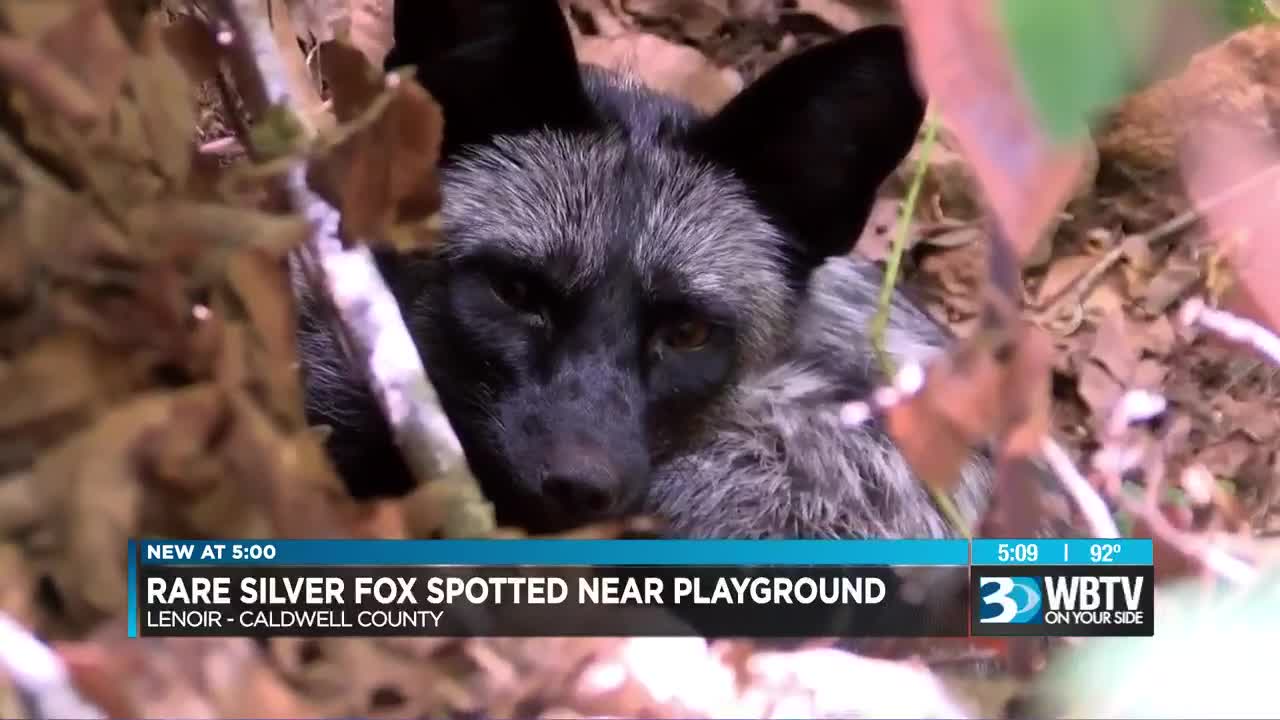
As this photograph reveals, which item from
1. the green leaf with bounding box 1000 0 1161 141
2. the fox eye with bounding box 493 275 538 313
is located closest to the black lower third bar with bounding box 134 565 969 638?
the fox eye with bounding box 493 275 538 313

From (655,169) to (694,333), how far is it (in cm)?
15

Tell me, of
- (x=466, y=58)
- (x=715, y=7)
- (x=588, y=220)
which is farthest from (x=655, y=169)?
(x=715, y=7)

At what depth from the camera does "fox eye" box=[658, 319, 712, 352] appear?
3.45ft

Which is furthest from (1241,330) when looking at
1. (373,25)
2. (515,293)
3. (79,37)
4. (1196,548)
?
(373,25)

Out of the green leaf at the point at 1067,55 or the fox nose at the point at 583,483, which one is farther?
the fox nose at the point at 583,483

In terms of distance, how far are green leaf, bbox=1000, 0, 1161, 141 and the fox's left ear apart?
529mm

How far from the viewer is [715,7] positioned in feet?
4.77

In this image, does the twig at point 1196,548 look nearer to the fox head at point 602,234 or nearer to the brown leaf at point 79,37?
the fox head at point 602,234

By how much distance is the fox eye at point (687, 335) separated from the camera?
3.45 feet

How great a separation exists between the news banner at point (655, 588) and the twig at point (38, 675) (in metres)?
0.08

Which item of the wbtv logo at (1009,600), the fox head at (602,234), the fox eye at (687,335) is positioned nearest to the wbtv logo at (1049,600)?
the wbtv logo at (1009,600)

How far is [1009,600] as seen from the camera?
0.76m

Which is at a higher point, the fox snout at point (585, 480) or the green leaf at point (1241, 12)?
the green leaf at point (1241, 12)

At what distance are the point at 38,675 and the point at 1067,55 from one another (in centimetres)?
47
